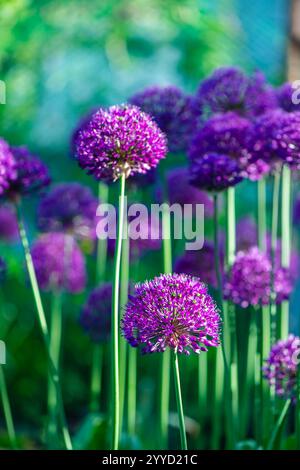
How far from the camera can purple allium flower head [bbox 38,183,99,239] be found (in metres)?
2.28

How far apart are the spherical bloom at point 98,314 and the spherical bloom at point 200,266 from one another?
0.26m

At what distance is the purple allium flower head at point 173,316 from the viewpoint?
1.33 m

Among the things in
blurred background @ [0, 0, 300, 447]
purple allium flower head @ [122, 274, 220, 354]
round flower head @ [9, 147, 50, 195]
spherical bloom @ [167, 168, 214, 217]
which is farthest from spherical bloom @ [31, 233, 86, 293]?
blurred background @ [0, 0, 300, 447]

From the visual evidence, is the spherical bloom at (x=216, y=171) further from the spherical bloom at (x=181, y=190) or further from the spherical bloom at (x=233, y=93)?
the spherical bloom at (x=181, y=190)

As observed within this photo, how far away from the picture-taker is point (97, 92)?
213 inches

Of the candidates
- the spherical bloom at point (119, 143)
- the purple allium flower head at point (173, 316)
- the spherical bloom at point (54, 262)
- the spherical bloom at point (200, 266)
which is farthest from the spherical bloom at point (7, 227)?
the purple allium flower head at point (173, 316)

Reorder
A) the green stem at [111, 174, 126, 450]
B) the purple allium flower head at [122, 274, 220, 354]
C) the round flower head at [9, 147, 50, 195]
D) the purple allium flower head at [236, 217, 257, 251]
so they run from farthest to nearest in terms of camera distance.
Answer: the purple allium flower head at [236, 217, 257, 251], the round flower head at [9, 147, 50, 195], the green stem at [111, 174, 126, 450], the purple allium flower head at [122, 274, 220, 354]

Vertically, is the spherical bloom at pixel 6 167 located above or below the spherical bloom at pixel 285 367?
above

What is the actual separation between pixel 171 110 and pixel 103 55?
3.97 m

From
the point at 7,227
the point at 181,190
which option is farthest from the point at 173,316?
the point at 7,227

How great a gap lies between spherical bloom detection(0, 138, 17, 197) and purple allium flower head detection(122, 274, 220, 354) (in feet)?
1.99

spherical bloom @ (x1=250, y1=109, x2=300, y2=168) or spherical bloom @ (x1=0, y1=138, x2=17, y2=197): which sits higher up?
spherical bloom @ (x1=250, y1=109, x2=300, y2=168)

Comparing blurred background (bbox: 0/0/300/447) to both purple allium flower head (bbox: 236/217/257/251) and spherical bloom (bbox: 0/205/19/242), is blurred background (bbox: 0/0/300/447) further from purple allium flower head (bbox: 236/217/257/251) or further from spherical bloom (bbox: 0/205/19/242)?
purple allium flower head (bbox: 236/217/257/251)
